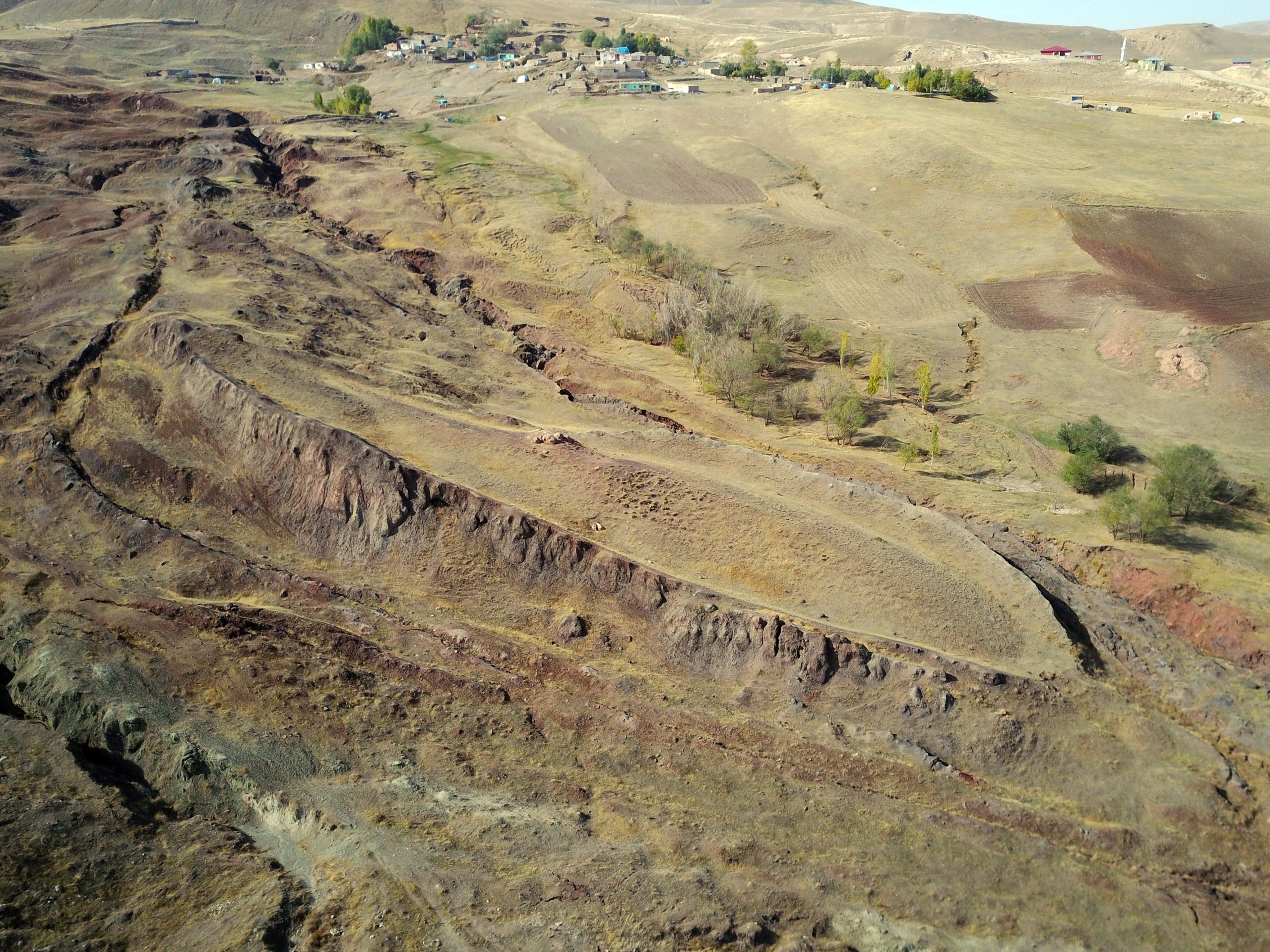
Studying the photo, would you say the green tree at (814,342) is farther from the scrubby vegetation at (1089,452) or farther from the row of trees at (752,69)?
the row of trees at (752,69)

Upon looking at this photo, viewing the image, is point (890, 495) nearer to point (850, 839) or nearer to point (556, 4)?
point (850, 839)

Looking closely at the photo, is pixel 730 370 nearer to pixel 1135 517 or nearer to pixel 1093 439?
pixel 1093 439

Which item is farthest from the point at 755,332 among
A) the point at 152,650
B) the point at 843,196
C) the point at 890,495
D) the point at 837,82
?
the point at 837,82

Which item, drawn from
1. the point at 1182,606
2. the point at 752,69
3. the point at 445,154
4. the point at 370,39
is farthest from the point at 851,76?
the point at 1182,606

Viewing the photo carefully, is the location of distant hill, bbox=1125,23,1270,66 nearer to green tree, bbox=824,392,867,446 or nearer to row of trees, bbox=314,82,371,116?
row of trees, bbox=314,82,371,116

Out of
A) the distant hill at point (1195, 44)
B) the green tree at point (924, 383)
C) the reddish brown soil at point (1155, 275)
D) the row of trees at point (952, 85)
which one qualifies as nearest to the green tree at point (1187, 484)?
the green tree at point (924, 383)
